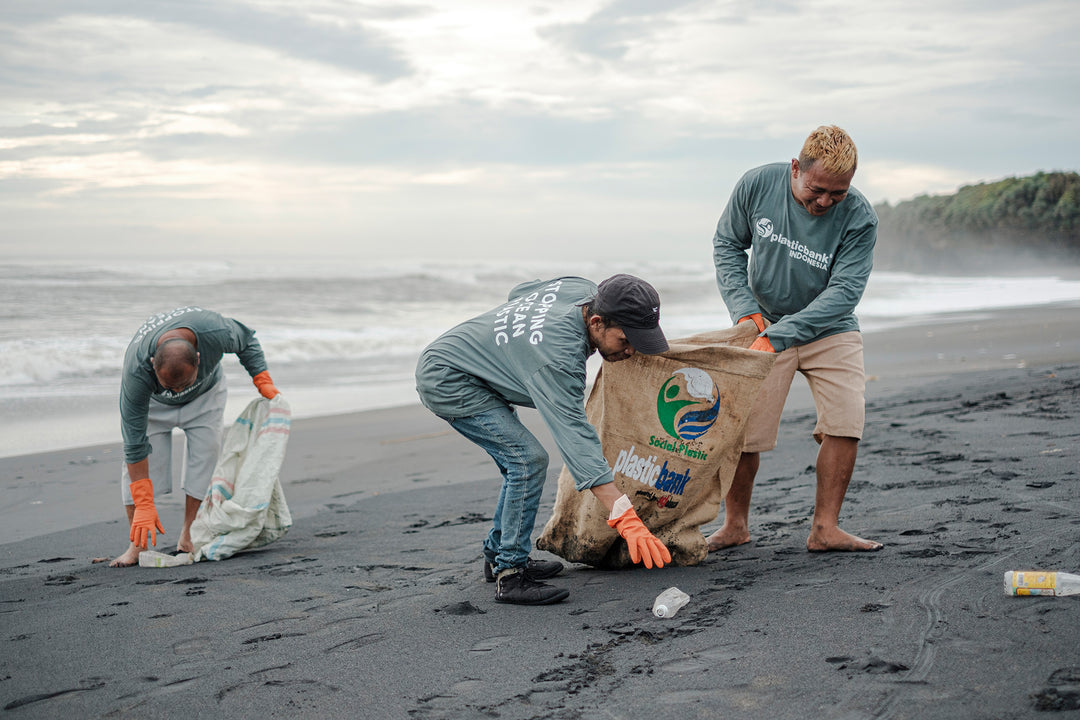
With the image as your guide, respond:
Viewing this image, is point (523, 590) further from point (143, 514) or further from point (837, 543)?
point (143, 514)

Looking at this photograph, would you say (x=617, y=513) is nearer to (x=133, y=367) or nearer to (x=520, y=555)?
(x=520, y=555)

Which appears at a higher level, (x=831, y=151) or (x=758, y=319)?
(x=831, y=151)

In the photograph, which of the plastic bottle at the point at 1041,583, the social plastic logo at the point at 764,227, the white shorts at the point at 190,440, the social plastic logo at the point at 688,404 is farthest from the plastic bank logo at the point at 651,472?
the white shorts at the point at 190,440

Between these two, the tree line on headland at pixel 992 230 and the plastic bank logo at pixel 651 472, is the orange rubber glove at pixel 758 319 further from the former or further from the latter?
the tree line on headland at pixel 992 230

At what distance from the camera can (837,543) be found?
3248 millimetres

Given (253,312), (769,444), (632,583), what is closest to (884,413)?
(769,444)

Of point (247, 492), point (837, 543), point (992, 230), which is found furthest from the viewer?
point (992, 230)

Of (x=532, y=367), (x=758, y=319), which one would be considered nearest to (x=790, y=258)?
(x=758, y=319)

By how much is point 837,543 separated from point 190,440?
117 inches

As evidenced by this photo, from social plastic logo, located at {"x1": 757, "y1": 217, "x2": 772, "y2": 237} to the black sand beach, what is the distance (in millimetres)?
1270

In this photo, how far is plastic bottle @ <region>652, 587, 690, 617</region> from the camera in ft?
8.81

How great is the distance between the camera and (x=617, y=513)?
2672mm

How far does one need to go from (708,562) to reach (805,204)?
1435 millimetres

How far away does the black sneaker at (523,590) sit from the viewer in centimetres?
293
